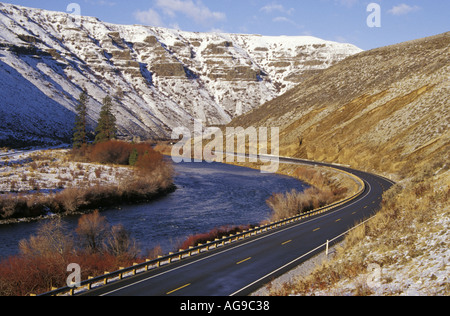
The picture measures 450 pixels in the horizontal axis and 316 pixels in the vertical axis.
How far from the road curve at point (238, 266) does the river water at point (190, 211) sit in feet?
21.2

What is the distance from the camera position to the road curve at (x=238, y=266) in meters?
14.3

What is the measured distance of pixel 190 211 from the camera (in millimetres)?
37812

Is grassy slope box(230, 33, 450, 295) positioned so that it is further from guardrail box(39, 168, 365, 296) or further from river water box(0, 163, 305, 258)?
river water box(0, 163, 305, 258)

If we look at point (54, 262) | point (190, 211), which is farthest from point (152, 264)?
point (190, 211)

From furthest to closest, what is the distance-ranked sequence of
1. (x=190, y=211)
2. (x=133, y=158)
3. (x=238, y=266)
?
(x=133, y=158)
(x=190, y=211)
(x=238, y=266)

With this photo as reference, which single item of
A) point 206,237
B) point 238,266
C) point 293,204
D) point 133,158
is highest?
point 133,158

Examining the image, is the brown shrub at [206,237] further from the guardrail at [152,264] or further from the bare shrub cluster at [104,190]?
the bare shrub cluster at [104,190]

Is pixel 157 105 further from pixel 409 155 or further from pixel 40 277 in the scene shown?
pixel 40 277

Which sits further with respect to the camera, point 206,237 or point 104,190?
point 104,190

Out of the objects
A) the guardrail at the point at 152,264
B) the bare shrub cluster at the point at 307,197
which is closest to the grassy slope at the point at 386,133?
the guardrail at the point at 152,264

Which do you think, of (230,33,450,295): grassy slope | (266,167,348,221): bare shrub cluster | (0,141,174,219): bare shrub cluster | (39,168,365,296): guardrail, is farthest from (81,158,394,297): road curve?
(0,141,174,219): bare shrub cluster

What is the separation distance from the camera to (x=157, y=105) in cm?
18450

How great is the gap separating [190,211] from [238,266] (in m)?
20.7

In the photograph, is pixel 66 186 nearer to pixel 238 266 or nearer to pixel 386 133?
pixel 238 266
